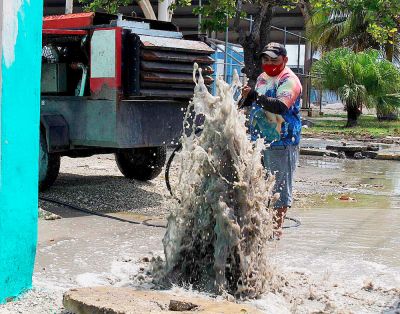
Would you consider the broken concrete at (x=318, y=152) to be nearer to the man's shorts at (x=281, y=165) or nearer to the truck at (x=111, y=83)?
the truck at (x=111, y=83)

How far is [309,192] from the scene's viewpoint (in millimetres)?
10094

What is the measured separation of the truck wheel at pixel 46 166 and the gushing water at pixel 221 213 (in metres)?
4.24

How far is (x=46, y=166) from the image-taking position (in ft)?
28.6

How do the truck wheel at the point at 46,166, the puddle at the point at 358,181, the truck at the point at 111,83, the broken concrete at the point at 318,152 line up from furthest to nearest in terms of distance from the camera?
the broken concrete at the point at 318,152
the puddle at the point at 358,181
the truck wheel at the point at 46,166
the truck at the point at 111,83

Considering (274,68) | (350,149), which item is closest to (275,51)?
(274,68)

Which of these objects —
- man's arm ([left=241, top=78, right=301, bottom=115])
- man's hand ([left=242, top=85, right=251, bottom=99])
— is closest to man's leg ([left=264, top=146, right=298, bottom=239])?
man's arm ([left=241, top=78, right=301, bottom=115])

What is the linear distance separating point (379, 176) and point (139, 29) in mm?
5846

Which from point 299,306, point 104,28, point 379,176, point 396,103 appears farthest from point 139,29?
point 396,103

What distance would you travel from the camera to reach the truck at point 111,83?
8.06 meters

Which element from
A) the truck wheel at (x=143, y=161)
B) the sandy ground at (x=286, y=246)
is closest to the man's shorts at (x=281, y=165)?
the sandy ground at (x=286, y=246)

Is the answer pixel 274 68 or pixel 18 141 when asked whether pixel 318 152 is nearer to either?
pixel 274 68

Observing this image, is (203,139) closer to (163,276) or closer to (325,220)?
(163,276)

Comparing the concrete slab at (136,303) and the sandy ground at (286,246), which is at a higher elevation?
→ the concrete slab at (136,303)

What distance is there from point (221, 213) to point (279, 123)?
1.60 metres
